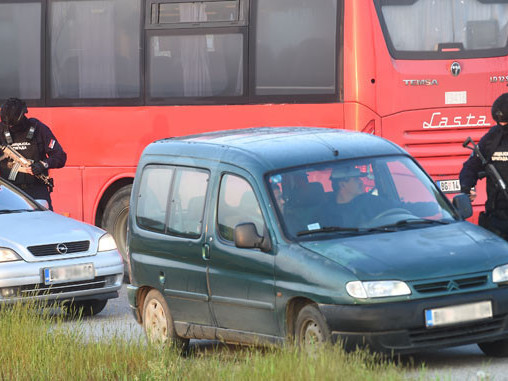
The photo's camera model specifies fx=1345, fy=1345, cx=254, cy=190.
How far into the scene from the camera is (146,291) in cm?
1104

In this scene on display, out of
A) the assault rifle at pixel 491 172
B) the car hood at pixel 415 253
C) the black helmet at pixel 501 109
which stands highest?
the black helmet at pixel 501 109

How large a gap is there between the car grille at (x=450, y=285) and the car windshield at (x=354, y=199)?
2.71 ft

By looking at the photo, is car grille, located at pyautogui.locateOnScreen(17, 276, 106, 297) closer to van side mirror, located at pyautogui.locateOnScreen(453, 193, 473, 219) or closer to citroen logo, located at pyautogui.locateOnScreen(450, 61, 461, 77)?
van side mirror, located at pyautogui.locateOnScreen(453, 193, 473, 219)

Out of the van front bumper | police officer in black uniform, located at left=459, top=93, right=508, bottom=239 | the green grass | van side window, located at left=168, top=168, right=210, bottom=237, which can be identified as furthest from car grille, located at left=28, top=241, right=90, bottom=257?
the van front bumper

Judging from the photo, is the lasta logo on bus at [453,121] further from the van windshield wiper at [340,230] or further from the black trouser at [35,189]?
the van windshield wiper at [340,230]

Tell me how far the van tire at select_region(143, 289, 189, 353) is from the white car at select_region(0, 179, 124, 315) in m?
1.85

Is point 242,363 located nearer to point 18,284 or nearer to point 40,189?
point 18,284

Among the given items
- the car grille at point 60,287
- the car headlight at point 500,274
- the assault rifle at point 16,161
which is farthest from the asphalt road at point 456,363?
the assault rifle at point 16,161

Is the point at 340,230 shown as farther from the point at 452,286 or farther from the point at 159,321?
the point at 159,321

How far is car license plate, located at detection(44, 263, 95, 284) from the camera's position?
510 inches

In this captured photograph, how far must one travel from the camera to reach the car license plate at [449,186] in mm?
15164

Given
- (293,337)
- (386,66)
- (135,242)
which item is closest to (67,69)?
(386,66)

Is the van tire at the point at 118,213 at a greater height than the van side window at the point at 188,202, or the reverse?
the van side window at the point at 188,202

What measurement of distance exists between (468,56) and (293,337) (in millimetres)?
7138
